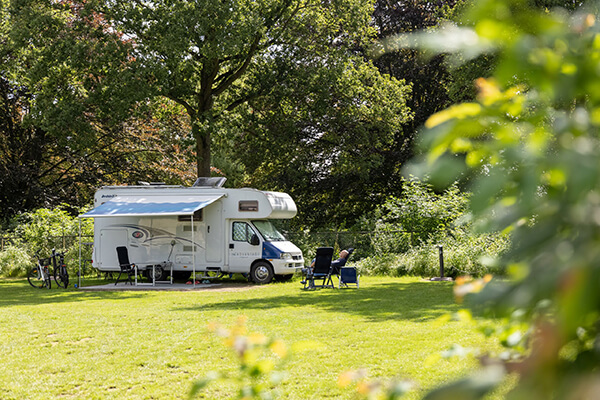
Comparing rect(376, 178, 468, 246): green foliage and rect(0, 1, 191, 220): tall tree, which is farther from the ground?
rect(0, 1, 191, 220): tall tree

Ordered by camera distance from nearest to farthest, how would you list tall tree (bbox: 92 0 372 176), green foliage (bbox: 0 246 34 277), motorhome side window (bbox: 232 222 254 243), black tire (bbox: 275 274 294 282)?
motorhome side window (bbox: 232 222 254 243) < black tire (bbox: 275 274 294 282) < tall tree (bbox: 92 0 372 176) < green foliage (bbox: 0 246 34 277)

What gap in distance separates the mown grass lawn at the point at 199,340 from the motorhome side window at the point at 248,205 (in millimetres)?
3987

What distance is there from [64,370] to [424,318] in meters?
4.96

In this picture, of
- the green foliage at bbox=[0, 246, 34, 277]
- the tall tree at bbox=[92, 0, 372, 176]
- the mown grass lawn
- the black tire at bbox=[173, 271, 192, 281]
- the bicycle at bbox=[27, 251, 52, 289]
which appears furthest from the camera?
the green foliage at bbox=[0, 246, 34, 277]

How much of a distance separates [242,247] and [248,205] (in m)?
1.16

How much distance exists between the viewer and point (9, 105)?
84.8ft

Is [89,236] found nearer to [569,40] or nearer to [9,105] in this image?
[9,105]

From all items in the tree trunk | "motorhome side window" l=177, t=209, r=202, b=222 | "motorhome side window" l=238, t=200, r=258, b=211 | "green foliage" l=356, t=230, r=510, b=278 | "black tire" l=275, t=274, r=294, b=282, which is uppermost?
the tree trunk

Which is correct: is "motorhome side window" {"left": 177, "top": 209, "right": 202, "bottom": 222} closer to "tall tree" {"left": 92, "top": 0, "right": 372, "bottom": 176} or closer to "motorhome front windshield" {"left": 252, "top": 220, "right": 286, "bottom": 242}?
"motorhome front windshield" {"left": 252, "top": 220, "right": 286, "bottom": 242}

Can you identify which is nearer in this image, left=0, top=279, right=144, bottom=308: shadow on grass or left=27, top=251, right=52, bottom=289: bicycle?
left=0, top=279, right=144, bottom=308: shadow on grass

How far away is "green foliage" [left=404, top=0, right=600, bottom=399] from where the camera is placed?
0.83 m

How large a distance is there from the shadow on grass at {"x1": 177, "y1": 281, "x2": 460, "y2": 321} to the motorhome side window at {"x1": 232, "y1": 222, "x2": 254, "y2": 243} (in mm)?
3350

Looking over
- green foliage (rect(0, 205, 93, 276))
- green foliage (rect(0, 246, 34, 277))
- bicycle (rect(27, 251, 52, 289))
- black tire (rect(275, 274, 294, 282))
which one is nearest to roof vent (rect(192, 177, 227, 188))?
black tire (rect(275, 274, 294, 282))

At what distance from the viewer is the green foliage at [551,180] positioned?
2.73 feet
